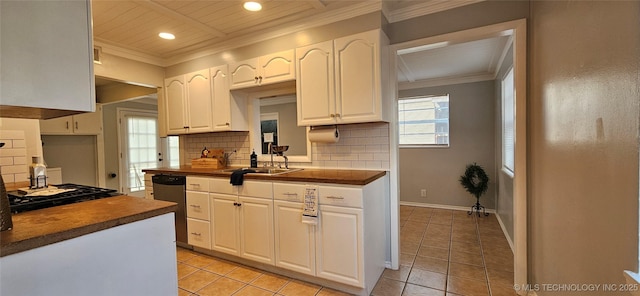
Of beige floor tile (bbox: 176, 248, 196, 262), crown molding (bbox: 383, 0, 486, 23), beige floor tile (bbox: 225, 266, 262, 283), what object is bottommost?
beige floor tile (bbox: 225, 266, 262, 283)

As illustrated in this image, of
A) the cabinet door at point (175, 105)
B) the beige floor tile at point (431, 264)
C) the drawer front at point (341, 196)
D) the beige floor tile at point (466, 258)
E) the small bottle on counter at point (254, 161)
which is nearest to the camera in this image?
the drawer front at point (341, 196)

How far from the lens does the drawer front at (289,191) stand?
217 centimetres

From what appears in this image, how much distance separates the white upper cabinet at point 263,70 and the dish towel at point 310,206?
3.68 ft

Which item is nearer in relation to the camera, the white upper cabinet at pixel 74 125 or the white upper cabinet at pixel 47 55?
the white upper cabinet at pixel 47 55

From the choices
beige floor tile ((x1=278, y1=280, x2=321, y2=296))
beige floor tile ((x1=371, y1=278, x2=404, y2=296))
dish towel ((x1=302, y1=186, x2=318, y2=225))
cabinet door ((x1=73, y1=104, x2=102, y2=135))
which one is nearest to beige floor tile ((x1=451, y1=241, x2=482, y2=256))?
beige floor tile ((x1=371, y1=278, x2=404, y2=296))

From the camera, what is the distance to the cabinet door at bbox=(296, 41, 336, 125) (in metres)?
2.39

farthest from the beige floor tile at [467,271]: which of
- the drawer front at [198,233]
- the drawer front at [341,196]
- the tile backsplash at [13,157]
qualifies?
the tile backsplash at [13,157]

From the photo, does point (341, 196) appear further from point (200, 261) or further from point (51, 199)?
point (200, 261)

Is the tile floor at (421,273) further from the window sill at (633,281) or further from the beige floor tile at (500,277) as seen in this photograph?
the window sill at (633,281)

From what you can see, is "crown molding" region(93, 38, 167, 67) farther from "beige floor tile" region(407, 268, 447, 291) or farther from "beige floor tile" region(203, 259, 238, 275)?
"beige floor tile" region(407, 268, 447, 291)

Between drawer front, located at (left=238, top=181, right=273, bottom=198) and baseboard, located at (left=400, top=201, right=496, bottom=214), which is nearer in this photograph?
drawer front, located at (left=238, top=181, right=273, bottom=198)

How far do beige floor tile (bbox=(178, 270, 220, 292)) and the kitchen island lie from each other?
1156 millimetres

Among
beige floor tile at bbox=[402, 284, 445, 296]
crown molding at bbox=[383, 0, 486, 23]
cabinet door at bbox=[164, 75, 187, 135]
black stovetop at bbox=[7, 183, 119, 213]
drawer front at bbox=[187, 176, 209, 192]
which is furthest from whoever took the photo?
cabinet door at bbox=[164, 75, 187, 135]

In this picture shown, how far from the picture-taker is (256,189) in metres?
2.38
